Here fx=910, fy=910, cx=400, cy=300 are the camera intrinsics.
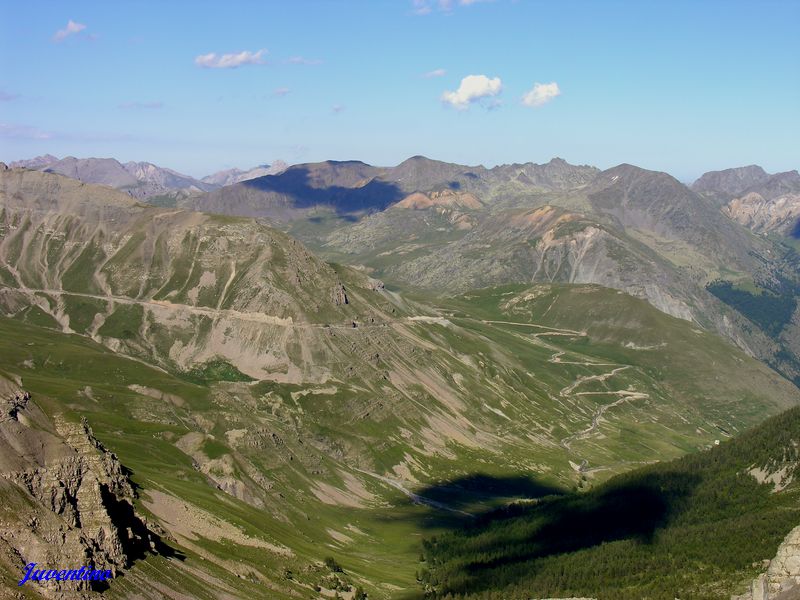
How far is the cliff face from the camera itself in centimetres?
11994

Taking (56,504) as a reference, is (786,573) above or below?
below

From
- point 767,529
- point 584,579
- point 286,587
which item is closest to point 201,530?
point 286,587

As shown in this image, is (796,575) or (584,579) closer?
(796,575)

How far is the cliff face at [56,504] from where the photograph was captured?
120 meters

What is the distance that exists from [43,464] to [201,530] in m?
47.4

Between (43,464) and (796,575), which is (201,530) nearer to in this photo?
(43,464)

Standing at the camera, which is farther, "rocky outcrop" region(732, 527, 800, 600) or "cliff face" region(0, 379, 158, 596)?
"cliff face" region(0, 379, 158, 596)

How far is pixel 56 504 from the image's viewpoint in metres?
134

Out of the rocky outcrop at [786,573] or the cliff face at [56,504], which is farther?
the cliff face at [56,504]

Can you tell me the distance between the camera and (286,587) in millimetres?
172000

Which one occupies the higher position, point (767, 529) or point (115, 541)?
point (115, 541)

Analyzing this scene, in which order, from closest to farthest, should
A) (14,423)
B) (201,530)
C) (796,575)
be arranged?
(796,575)
(14,423)
(201,530)

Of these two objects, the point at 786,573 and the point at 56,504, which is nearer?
the point at 786,573

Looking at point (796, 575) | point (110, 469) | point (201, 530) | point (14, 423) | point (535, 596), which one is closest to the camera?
point (796, 575)
